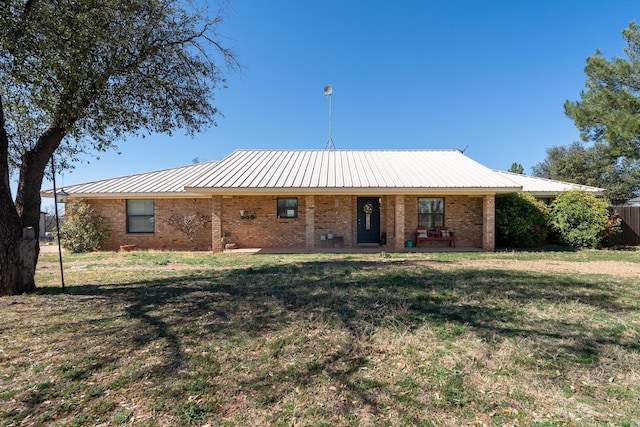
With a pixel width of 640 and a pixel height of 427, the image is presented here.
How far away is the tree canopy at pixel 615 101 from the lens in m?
13.1

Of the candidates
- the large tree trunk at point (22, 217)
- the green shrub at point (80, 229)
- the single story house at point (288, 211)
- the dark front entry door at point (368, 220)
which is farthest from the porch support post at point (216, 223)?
the large tree trunk at point (22, 217)

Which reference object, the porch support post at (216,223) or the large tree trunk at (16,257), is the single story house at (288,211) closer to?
the porch support post at (216,223)

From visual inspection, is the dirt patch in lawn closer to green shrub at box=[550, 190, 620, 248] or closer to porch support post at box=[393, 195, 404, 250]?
porch support post at box=[393, 195, 404, 250]

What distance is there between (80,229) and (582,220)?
20701 mm

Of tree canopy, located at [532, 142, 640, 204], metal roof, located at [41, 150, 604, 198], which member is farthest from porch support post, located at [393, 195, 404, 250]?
tree canopy, located at [532, 142, 640, 204]

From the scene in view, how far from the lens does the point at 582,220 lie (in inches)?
508

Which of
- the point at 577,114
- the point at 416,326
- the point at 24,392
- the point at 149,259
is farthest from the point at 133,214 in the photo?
the point at 577,114

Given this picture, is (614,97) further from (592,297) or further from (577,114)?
(592,297)

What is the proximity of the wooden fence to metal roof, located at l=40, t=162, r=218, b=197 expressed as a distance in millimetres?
18756

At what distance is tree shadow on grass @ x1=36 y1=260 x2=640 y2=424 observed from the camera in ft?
10.6

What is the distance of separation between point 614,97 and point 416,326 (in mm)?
15996

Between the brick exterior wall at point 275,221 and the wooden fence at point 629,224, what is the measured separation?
6.73 metres

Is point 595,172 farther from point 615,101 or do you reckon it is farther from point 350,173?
point 350,173

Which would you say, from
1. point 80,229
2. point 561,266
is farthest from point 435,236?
point 80,229
